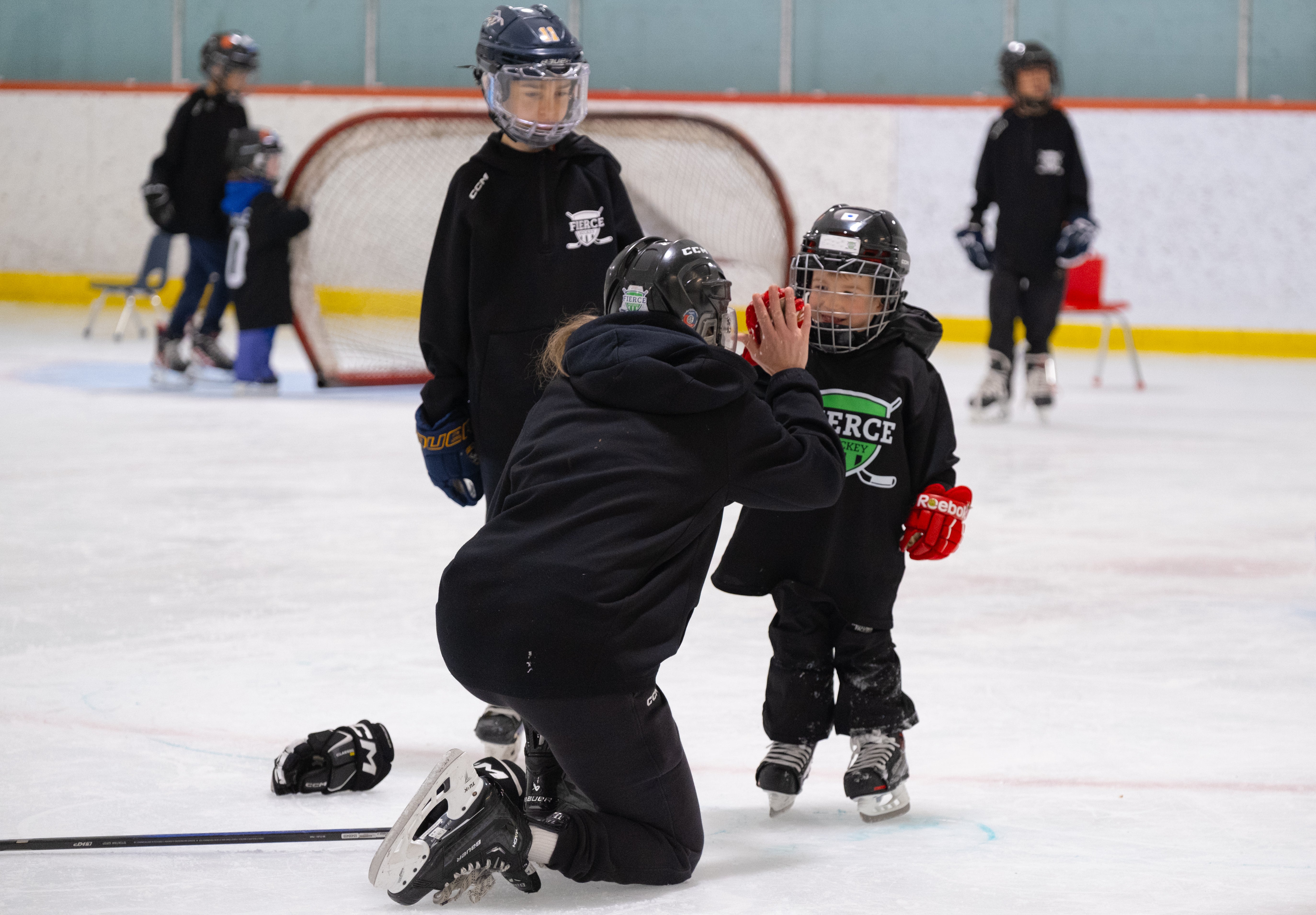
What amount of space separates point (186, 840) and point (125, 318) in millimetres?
8587

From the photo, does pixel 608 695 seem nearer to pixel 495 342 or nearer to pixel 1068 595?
pixel 495 342

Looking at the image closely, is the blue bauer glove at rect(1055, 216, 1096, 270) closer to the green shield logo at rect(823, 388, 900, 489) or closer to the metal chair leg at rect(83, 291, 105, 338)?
the green shield logo at rect(823, 388, 900, 489)

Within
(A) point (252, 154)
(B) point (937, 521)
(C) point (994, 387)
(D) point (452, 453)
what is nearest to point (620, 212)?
(D) point (452, 453)

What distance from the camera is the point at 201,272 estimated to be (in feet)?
26.9

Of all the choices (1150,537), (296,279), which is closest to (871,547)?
(1150,537)

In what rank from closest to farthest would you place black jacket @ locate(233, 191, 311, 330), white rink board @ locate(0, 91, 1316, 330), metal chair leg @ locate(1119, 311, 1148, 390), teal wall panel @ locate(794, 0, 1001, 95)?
black jacket @ locate(233, 191, 311, 330) < metal chair leg @ locate(1119, 311, 1148, 390) < white rink board @ locate(0, 91, 1316, 330) < teal wall panel @ locate(794, 0, 1001, 95)

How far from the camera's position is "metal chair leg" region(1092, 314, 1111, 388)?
8.90 meters

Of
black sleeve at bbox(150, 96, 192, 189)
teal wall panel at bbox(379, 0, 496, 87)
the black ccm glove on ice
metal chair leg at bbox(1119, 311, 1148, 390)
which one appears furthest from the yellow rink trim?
the black ccm glove on ice

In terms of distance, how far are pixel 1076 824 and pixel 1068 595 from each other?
161cm

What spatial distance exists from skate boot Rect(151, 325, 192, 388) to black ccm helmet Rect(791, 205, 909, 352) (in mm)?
6242

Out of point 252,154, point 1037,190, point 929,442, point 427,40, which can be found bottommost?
point 929,442

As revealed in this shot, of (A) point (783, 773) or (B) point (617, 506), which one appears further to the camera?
(A) point (783, 773)

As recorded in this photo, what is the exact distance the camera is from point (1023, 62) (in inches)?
290

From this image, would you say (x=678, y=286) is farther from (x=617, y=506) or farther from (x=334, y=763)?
(x=334, y=763)
